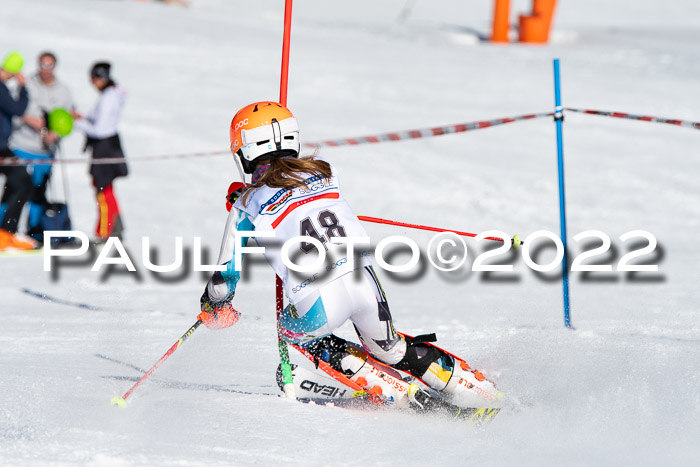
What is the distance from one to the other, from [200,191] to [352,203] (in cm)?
188

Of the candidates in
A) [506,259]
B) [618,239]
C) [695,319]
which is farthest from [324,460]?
[618,239]

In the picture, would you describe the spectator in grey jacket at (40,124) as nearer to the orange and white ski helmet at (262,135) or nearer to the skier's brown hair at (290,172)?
the orange and white ski helmet at (262,135)

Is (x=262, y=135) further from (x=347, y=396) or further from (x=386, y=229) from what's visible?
(x=386, y=229)

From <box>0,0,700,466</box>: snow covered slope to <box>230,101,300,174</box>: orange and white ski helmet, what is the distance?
3.69ft

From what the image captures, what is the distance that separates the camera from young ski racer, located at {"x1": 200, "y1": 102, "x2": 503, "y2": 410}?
13.3 ft

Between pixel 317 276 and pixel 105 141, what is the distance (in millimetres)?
5668

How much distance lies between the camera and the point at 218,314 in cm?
430

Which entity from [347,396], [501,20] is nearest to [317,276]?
[347,396]

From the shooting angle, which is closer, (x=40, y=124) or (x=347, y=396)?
(x=347, y=396)

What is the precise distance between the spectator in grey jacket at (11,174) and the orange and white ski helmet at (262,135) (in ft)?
16.8

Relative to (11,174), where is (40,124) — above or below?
above

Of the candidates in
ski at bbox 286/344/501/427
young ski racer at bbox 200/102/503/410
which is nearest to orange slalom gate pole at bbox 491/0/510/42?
ski at bbox 286/344/501/427

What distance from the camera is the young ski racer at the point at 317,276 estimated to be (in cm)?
404

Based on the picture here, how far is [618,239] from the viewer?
1008cm
